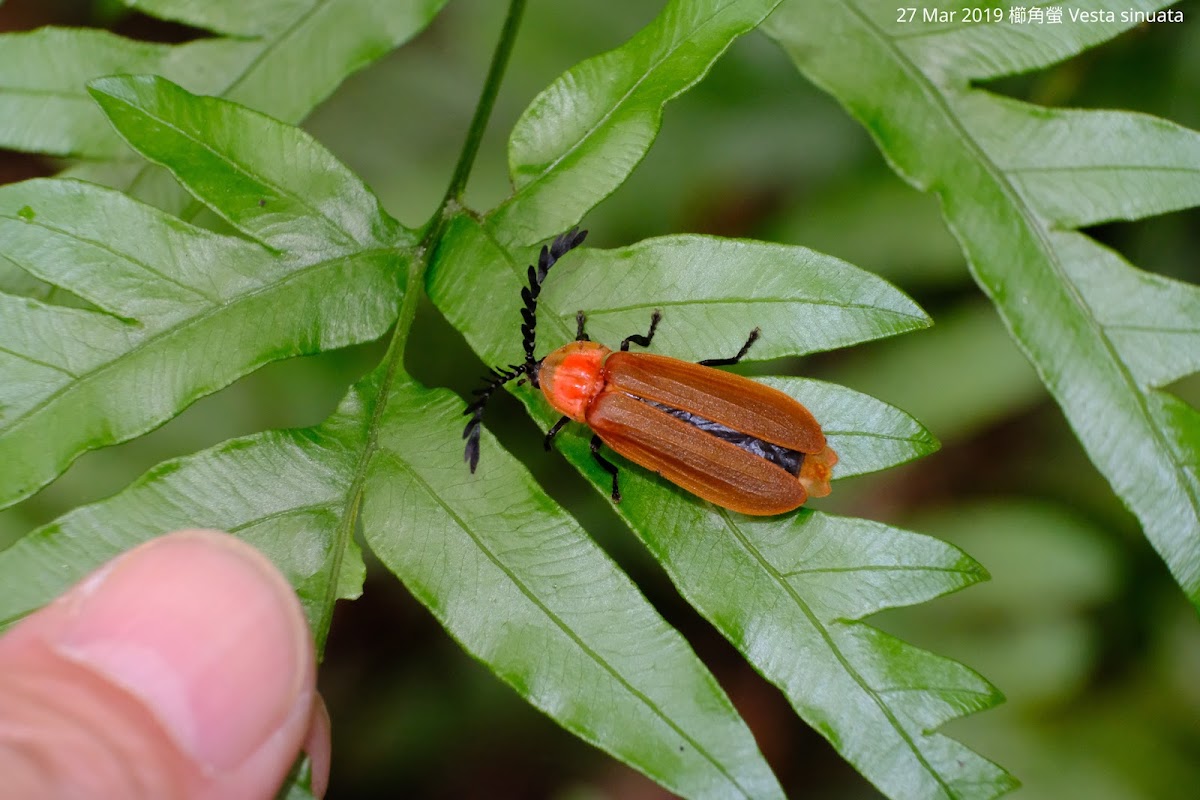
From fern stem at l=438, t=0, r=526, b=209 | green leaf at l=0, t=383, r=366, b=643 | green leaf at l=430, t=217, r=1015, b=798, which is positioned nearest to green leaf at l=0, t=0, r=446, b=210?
fern stem at l=438, t=0, r=526, b=209

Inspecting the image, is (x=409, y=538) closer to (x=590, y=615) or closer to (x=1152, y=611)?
(x=590, y=615)

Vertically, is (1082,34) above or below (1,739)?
above

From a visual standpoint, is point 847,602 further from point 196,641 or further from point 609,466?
point 196,641

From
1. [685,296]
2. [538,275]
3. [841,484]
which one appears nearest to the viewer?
[685,296]

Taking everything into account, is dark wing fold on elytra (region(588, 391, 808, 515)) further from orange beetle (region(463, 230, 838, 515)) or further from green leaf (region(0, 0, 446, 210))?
green leaf (region(0, 0, 446, 210))

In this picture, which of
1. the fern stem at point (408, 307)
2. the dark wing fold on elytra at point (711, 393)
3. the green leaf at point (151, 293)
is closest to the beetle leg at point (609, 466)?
the dark wing fold on elytra at point (711, 393)

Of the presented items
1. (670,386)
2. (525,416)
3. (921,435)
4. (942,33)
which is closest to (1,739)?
(670,386)

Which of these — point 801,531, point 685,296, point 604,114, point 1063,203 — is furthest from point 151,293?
point 1063,203

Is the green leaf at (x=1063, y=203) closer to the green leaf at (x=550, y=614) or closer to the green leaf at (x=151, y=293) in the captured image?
the green leaf at (x=550, y=614)
